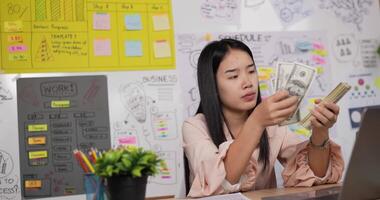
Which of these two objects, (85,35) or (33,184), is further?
(85,35)

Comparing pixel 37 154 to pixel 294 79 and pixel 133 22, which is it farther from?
pixel 294 79

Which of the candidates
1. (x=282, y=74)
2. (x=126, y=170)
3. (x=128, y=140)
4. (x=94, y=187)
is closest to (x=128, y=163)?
(x=126, y=170)

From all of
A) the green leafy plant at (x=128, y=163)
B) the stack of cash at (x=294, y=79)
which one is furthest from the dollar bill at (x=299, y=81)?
the green leafy plant at (x=128, y=163)

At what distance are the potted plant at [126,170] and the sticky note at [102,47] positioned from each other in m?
1.36

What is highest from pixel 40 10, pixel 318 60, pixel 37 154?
pixel 40 10

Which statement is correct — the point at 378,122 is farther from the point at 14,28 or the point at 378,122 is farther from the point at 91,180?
the point at 14,28

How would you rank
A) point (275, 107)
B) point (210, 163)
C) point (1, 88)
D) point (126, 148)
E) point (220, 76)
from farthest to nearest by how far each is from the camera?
point (1, 88)
point (220, 76)
point (210, 163)
point (275, 107)
point (126, 148)

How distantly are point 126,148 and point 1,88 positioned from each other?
54.5 inches

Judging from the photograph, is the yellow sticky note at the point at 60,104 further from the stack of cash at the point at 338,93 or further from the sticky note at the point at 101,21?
the stack of cash at the point at 338,93

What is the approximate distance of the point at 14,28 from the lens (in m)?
1.94

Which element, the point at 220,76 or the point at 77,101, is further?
the point at 77,101

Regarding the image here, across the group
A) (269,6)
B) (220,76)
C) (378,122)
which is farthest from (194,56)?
(378,122)

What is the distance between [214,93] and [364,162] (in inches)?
28.1

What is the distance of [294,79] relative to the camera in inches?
47.1
